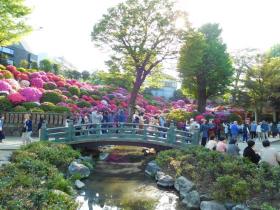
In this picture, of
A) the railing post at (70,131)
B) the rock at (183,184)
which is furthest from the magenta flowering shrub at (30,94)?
the rock at (183,184)

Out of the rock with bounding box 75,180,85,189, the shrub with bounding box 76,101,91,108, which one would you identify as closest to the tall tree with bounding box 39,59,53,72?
the shrub with bounding box 76,101,91,108

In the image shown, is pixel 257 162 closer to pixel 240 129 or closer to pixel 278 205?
pixel 278 205

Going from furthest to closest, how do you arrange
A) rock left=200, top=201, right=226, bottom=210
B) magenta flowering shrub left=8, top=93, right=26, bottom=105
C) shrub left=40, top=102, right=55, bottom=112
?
shrub left=40, top=102, right=55, bottom=112, magenta flowering shrub left=8, top=93, right=26, bottom=105, rock left=200, top=201, right=226, bottom=210

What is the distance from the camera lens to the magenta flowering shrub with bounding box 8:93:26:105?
29.0 meters

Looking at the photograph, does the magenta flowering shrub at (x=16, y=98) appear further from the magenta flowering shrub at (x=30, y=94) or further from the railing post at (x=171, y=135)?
the railing post at (x=171, y=135)

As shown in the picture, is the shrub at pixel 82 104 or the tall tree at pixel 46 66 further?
the tall tree at pixel 46 66

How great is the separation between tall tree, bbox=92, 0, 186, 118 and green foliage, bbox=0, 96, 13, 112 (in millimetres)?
8222

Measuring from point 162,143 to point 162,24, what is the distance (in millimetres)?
12307

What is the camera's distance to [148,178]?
18.5 m

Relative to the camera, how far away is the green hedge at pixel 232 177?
12680 millimetres

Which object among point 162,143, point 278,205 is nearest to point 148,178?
point 162,143

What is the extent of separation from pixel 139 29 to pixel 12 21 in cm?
1024

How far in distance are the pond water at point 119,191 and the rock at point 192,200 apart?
0.95ft

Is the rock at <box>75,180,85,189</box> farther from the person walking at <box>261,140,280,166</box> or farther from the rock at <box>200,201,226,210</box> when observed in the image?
the person walking at <box>261,140,280,166</box>
